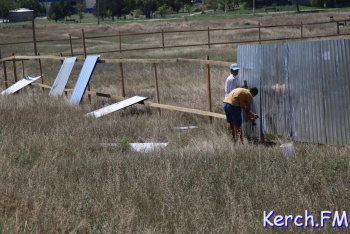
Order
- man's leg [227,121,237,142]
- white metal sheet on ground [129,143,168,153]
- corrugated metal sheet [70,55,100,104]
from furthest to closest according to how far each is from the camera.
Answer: corrugated metal sheet [70,55,100,104] < man's leg [227,121,237,142] < white metal sheet on ground [129,143,168,153]

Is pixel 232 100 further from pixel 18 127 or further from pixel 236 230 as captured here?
pixel 236 230

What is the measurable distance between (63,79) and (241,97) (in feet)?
27.1

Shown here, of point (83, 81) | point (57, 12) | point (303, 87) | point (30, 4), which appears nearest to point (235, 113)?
point (303, 87)

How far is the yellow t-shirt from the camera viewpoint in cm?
1026

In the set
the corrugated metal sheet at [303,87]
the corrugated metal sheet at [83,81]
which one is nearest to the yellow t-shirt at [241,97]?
the corrugated metal sheet at [303,87]

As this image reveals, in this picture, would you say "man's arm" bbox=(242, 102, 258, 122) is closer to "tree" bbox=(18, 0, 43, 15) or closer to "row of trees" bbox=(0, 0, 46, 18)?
"row of trees" bbox=(0, 0, 46, 18)

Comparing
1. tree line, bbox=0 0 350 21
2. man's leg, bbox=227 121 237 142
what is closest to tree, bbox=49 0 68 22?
tree line, bbox=0 0 350 21

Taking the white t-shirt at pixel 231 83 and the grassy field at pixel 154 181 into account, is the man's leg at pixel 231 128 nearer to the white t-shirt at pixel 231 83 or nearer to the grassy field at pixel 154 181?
the grassy field at pixel 154 181

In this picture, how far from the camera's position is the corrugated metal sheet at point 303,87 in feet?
30.3

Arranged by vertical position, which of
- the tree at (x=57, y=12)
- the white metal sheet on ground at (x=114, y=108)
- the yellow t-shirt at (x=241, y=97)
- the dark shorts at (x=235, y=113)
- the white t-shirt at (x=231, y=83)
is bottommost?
the tree at (x=57, y=12)

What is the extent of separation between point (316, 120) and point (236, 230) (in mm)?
4567

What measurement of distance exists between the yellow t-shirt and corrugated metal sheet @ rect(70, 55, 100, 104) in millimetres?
6034

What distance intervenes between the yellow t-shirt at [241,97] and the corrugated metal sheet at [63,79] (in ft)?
25.2

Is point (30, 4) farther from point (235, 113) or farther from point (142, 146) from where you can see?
point (142, 146)
